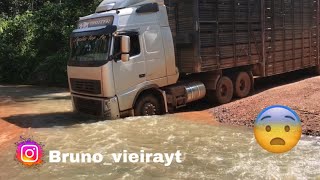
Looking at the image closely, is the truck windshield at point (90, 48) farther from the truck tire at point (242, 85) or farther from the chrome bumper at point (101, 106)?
the truck tire at point (242, 85)

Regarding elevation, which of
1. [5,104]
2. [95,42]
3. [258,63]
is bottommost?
[5,104]

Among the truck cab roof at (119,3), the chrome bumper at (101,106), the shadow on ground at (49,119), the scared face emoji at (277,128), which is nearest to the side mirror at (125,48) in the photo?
the chrome bumper at (101,106)

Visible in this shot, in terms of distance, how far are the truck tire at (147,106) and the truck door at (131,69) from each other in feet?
1.62

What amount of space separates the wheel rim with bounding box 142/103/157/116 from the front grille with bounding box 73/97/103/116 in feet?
3.89

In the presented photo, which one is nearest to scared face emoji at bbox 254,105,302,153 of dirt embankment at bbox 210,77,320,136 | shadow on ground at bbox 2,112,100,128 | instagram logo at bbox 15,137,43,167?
dirt embankment at bbox 210,77,320,136

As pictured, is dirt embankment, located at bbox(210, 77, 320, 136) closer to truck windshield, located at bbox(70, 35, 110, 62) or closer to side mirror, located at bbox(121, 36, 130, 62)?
side mirror, located at bbox(121, 36, 130, 62)

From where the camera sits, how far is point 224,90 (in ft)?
40.5

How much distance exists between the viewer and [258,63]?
43.8ft

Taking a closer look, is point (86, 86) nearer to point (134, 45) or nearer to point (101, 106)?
point (101, 106)

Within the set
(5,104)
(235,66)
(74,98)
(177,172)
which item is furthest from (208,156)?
(5,104)

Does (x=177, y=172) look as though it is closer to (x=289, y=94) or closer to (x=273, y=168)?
(x=273, y=168)

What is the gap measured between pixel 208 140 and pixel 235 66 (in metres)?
4.85

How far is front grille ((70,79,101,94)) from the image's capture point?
9.41 meters

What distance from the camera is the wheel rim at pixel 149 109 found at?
400 inches
